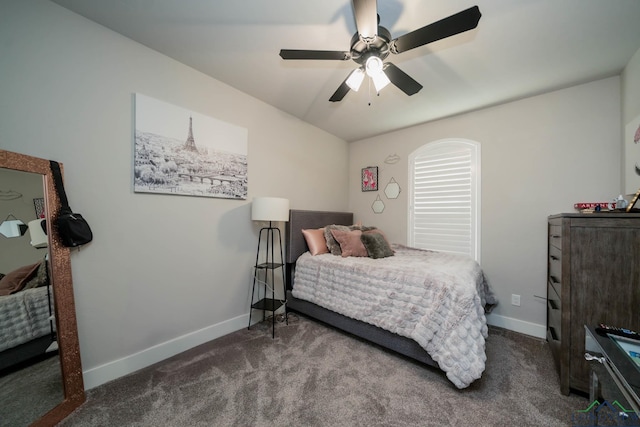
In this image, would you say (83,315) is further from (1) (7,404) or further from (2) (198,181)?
(2) (198,181)

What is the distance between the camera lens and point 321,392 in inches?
63.3

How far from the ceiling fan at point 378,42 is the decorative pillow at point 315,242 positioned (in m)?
1.72

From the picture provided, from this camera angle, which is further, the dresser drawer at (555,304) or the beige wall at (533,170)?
the beige wall at (533,170)

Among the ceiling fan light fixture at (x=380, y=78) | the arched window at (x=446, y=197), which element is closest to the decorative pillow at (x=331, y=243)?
the arched window at (x=446, y=197)

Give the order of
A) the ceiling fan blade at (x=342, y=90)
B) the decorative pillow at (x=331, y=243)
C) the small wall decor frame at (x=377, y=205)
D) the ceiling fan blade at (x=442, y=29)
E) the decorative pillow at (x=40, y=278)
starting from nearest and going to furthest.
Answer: the ceiling fan blade at (x=442, y=29), the decorative pillow at (x=40, y=278), the ceiling fan blade at (x=342, y=90), the decorative pillow at (x=331, y=243), the small wall decor frame at (x=377, y=205)

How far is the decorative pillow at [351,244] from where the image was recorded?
2.67 metres

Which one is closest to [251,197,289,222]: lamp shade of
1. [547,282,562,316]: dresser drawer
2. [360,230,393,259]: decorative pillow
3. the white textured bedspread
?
the white textured bedspread

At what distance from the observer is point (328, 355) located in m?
2.04

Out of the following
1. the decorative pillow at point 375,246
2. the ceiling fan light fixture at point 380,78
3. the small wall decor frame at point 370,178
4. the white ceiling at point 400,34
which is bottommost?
the decorative pillow at point 375,246

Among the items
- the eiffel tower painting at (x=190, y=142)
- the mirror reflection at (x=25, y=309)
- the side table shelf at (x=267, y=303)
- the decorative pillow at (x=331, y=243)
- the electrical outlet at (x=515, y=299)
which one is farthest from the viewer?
the decorative pillow at (x=331, y=243)

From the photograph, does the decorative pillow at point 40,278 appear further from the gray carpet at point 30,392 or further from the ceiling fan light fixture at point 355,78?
the ceiling fan light fixture at point 355,78

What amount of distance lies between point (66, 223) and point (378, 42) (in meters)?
2.29

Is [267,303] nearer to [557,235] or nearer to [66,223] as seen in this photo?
[66,223]

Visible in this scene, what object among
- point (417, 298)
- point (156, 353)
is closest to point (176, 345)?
point (156, 353)
